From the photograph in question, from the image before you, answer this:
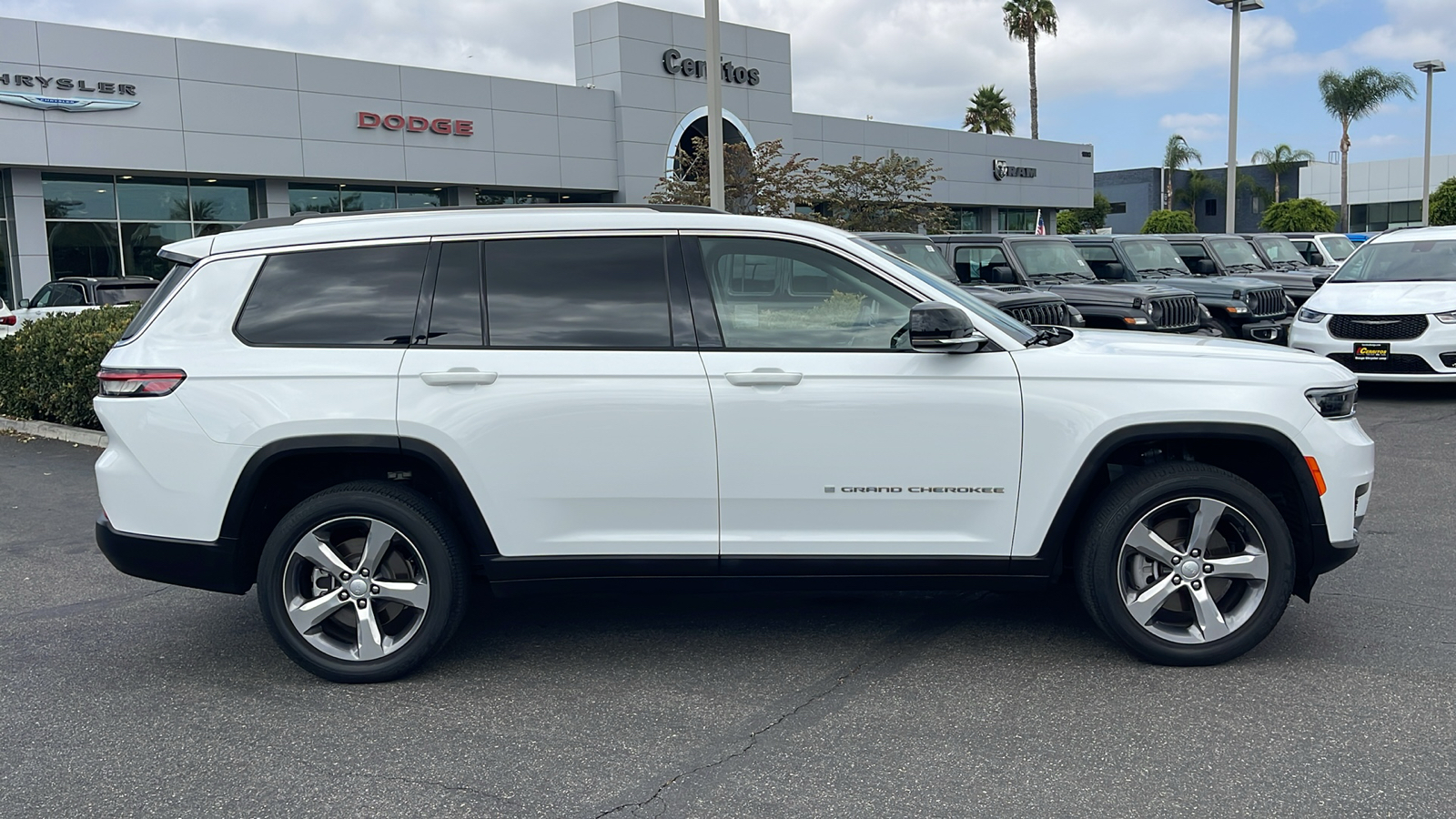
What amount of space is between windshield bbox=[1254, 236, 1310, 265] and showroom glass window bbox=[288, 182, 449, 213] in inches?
753

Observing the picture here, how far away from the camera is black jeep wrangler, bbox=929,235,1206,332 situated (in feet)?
42.8

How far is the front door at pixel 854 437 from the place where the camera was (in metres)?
4.50

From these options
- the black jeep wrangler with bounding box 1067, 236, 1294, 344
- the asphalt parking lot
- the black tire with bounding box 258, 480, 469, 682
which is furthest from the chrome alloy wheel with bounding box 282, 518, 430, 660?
the black jeep wrangler with bounding box 1067, 236, 1294, 344

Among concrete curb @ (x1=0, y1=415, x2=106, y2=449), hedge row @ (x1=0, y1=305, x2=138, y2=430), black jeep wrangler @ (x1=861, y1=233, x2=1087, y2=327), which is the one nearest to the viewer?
concrete curb @ (x1=0, y1=415, x2=106, y2=449)

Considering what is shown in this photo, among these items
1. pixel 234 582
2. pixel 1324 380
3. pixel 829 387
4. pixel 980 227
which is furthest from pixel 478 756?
pixel 980 227

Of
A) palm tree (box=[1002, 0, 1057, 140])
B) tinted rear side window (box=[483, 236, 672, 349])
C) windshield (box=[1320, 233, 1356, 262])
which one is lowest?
tinted rear side window (box=[483, 236, 672, 349])

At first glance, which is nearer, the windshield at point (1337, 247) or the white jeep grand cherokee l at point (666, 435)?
the white jeep grand cherokee l at point (666, 435)

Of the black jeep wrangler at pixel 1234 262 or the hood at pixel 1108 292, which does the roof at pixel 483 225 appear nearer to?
the hood at pixel 1108 292

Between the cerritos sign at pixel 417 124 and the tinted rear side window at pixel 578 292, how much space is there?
26.1 metres

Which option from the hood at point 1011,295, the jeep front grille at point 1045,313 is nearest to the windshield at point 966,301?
the hood at point 1011,295

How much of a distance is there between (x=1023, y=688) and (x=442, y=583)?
7.42 ft

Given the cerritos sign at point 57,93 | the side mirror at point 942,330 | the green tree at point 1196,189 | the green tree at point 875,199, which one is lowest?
the side mirror at point 942,330

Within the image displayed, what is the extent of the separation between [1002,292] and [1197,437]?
7834mm

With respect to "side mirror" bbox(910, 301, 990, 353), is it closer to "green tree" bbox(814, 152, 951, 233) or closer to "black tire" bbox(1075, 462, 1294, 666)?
"black tire" bbox(1075, 462, 1294, 666)
